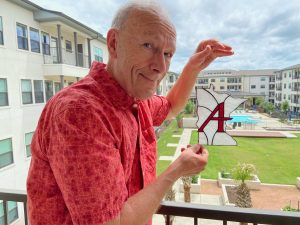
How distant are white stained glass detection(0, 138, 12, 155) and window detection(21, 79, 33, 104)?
0.86m

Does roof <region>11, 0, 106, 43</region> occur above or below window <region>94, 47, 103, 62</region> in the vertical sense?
above

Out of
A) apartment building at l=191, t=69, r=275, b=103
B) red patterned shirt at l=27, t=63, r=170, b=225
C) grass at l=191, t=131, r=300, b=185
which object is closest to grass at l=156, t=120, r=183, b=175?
grass at l=191, t=131, r=300, b=185

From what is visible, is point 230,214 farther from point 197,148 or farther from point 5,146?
point 5,146

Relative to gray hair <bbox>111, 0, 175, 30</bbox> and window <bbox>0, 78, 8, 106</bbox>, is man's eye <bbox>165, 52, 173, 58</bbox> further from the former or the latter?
window <bbox>0, 78, 8, 106</bbox>

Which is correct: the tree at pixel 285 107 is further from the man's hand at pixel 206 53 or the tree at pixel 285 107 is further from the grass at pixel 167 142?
the man's hand at pixel 206 53

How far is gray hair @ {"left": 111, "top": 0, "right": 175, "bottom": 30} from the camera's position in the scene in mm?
655

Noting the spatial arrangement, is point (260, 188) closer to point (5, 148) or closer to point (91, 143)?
point (5, 148)

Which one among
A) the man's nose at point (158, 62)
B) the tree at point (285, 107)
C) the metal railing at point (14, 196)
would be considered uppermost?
the man's nose at point (158, 62)

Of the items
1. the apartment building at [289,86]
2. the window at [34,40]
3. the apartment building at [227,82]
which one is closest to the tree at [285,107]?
the apartment building at [289,86]

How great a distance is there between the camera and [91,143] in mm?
533

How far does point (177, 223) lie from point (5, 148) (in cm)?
358

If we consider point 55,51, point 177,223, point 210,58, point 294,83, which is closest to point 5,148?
point 55,51

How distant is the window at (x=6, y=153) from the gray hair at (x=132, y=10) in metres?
4.63

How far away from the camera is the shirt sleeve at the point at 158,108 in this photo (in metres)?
1.09
